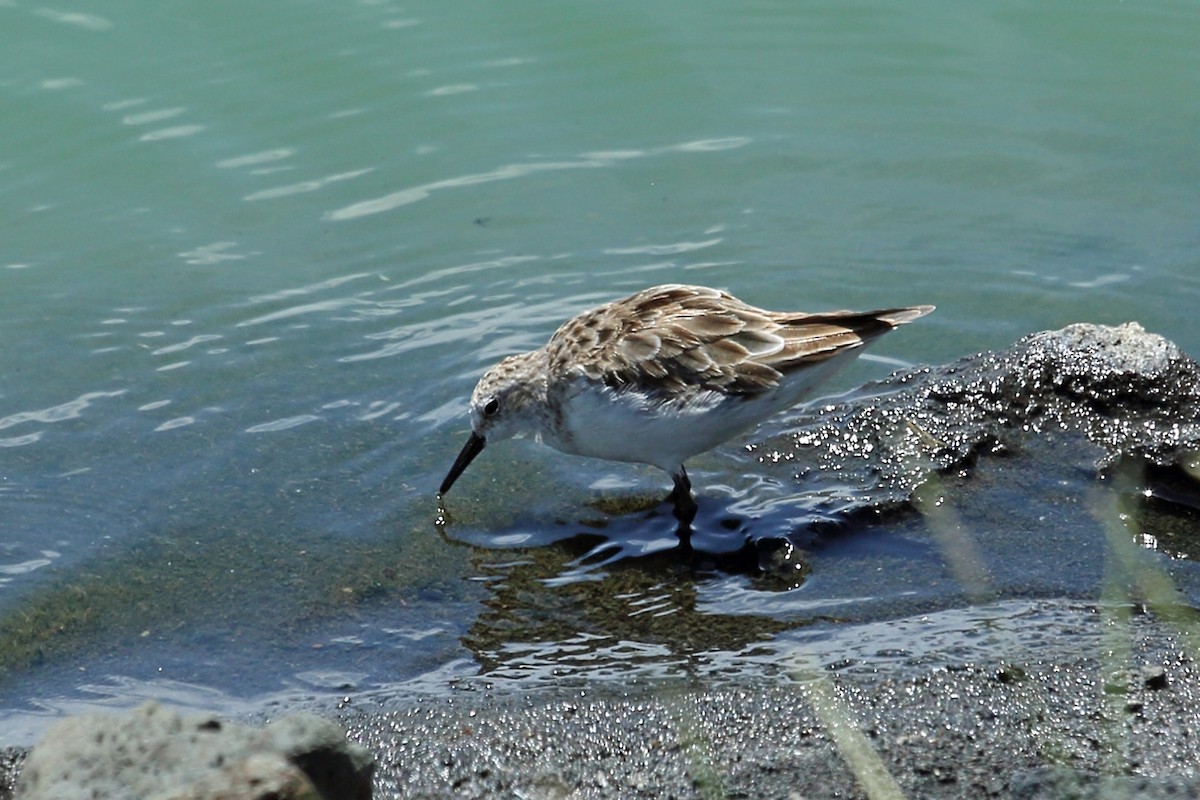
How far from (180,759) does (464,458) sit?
4.08 metres

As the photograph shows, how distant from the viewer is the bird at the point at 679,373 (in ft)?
22.7

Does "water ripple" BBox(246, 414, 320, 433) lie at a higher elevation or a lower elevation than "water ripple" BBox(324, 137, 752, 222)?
lower

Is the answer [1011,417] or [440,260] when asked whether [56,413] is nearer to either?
[440,260]

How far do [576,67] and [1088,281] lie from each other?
492 cm

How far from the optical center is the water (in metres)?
6.27

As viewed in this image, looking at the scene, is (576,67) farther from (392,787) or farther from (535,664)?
(392,787)

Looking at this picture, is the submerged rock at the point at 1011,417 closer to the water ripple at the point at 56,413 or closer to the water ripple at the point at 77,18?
the water ripple at the point at 56,413

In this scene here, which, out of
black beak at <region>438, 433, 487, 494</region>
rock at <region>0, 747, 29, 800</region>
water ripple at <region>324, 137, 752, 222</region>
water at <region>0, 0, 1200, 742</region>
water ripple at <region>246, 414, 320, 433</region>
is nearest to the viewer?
rock at <region>0, 747, 29, 800</region>

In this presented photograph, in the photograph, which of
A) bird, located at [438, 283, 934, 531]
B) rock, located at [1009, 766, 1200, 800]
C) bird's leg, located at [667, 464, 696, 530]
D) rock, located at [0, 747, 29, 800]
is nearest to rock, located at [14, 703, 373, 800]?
rock, located at [0, 747, 29, 800]

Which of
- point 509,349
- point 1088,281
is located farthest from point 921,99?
point 509,349

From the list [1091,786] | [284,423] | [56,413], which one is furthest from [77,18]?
[1091,786]

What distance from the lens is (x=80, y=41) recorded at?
12.2 meters

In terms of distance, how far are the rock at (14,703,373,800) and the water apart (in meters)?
1.99

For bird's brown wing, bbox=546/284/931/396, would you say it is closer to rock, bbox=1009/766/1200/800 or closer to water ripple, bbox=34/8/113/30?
rock, bbox=1009/766/1200/800
